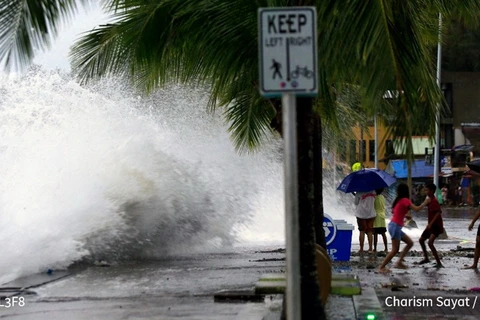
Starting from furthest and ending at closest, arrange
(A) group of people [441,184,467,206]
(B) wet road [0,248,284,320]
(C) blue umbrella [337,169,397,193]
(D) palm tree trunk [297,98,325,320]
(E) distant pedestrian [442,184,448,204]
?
(A) group of people [441,184,467,206]
(E) distant pedestrian [442,184,448,204]
(C) blue umbrella [337,169,397,193]
(B) wet road [0,248,284,320]
(D) palm tree trunk [297,98,325,320]

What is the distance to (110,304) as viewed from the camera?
11312 mm

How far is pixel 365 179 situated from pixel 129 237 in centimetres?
514

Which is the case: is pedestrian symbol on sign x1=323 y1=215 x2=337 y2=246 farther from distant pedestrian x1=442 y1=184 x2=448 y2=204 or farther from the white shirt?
distant pedestrian x1=442 y1=184 x2=448 y2=204

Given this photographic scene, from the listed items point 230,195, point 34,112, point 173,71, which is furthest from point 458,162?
point 173,71

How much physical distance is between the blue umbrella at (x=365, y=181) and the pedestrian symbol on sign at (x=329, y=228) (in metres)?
3.11

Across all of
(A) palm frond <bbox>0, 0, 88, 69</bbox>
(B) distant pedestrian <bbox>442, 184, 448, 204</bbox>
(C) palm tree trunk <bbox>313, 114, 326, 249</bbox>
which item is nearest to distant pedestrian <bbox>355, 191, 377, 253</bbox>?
(C) palm tree trunk <bbox>313, 114, 326, 249</bbox>

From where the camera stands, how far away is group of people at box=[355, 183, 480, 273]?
607 inches

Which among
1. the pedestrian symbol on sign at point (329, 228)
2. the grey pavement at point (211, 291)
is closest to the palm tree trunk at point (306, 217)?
the grey pavement at point (211, 291)

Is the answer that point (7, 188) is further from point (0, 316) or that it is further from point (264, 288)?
point (264, 288)

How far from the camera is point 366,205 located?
19.4 meters

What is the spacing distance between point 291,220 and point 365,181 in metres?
13.5

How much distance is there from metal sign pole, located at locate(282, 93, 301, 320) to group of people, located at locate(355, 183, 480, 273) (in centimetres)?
820

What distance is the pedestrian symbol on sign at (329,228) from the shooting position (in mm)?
15734

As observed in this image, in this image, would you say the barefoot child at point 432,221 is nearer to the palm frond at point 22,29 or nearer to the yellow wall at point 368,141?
the yellow wall at point 368,141
